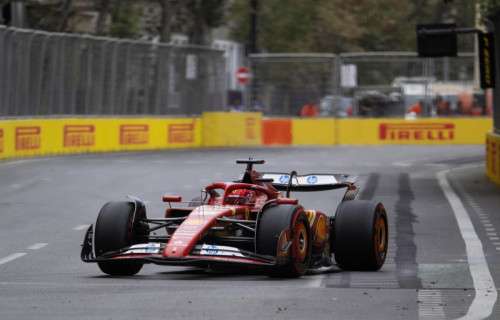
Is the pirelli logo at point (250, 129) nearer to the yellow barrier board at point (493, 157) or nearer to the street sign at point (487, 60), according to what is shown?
the yellow barrier board at point (493, 157)

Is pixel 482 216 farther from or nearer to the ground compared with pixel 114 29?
nearer to the ground

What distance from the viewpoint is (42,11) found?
53344 millimetres

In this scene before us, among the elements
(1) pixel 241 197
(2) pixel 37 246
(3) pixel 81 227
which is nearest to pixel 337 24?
(3) pixel 81 227

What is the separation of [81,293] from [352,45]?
60708mm

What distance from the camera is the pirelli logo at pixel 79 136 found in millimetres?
37594

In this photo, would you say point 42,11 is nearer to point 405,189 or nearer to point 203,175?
point 203,175

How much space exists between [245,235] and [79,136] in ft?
85.8

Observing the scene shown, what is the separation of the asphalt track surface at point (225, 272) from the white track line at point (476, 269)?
2cm

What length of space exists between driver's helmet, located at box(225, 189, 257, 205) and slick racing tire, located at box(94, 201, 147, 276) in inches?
31.4

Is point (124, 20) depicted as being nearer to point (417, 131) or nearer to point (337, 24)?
point (337, 24)

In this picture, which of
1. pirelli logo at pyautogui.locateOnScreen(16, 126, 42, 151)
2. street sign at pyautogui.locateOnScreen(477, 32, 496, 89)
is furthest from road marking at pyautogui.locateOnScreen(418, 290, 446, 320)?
pirelli logo at pyautogui.locateOnScreen(16, 126, 42, 151)

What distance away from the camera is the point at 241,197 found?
12.9 m

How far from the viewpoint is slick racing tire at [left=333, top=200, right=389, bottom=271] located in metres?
12.8

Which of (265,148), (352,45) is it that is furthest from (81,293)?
(352,45)
